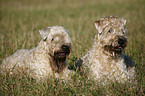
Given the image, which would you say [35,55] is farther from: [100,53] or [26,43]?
[26,43]

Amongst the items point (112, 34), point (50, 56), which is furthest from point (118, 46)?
point (50, 56)

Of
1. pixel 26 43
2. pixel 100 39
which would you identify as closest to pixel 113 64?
pixel 100 39

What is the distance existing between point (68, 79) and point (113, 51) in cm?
150

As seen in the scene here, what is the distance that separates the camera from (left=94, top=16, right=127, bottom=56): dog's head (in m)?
4.47

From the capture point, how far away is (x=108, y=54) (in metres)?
4.80

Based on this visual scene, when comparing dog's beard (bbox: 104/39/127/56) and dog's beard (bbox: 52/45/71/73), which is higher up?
dog's beard (bbox: 104/39/127/56)

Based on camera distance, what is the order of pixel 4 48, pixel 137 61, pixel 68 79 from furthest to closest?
pixel 4 48 → pixel 137 61 → pixel 68 79

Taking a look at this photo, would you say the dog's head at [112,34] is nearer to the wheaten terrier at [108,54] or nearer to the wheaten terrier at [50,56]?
the wheaten terrier at [108,54]

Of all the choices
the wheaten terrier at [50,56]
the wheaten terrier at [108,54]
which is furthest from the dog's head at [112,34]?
the wheaten terrier at [50,56]

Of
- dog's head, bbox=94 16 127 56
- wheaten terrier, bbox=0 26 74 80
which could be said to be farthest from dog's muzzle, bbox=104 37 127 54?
wheaten terrier, bbox=0 26 74 80

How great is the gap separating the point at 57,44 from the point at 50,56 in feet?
1.57

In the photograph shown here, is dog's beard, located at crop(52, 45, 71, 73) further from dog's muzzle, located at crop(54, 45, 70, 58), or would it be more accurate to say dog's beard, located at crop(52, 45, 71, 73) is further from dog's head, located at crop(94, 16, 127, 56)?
dog's head, located at crop(94, 16, 127, 56)

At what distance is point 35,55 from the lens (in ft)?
15.8

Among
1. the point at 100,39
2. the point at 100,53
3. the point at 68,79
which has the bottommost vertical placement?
the point at 68,79
